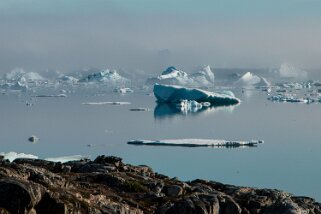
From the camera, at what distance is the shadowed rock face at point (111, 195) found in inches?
415

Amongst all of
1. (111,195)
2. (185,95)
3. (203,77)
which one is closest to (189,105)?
(185,95)

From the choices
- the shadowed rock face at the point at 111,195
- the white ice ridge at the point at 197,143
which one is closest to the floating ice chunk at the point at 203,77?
the white ice ridge at the point at 197,143

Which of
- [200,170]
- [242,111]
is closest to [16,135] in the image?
[200,170]

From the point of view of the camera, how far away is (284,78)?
188m

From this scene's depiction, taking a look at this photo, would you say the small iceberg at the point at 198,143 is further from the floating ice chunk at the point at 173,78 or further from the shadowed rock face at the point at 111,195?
the floating ice chunk at the point at 173,78

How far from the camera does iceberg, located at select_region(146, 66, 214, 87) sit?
139 m

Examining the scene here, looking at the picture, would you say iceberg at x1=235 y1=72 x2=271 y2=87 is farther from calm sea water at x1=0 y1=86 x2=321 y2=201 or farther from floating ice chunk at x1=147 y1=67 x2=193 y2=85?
calm sea water at x1=0 y1=86 x2=321 y2=201

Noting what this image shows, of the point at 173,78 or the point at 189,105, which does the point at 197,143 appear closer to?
the point at 189,105

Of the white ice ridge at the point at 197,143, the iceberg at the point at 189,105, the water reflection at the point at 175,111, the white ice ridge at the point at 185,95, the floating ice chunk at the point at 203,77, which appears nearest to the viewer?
the white ice ridge at the point at 197,143

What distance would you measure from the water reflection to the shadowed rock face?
183 ft

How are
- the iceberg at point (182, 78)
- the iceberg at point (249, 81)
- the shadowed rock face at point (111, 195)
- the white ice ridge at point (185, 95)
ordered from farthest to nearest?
the iceberg at point (249, 81) → the iceberg at point (182, 78) → the white ice ridge at point (185, 95) → the shadowed rock face at point (111, 195)

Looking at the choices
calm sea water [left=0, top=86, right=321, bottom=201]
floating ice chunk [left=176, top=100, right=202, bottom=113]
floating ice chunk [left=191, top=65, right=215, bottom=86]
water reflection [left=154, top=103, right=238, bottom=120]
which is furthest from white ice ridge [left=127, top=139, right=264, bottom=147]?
floating ice chunk [left=191, top=65, right=215, bottom=86]

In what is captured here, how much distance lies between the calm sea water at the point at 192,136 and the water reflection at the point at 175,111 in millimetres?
131

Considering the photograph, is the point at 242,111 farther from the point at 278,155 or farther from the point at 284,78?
the point at 284,78
